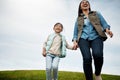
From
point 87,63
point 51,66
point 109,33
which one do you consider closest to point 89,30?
point 109,33

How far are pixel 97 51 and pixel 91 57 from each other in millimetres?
164

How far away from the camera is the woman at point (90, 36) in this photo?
4.71m

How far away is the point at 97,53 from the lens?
4695mm

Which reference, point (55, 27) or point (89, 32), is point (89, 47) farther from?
point (55, 27)

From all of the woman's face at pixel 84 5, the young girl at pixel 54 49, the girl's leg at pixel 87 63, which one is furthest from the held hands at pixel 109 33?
the young girl at pixel 54 49

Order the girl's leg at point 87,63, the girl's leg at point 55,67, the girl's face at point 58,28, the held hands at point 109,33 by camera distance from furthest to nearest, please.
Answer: the girl's face at point 58,28, the girl's leg at point 55,67, the held hands at point 109,33, the girl's leg at point 87,63

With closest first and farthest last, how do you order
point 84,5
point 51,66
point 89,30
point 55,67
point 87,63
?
1. point 87,63
2. point 89,30
3. point 84,5
4. point 55,67
5. point 51,66

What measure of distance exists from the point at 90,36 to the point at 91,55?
1.51ft

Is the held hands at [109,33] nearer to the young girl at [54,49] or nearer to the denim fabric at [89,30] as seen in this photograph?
the denim fabric at [89,30]

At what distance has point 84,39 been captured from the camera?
198 inches

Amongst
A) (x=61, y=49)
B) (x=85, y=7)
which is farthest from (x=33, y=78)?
(x=85, y=7)

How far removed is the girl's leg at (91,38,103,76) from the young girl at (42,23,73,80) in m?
1.59

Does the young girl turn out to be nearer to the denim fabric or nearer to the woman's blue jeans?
the denim fabric

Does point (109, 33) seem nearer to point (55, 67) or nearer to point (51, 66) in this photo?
point (55, 67)
